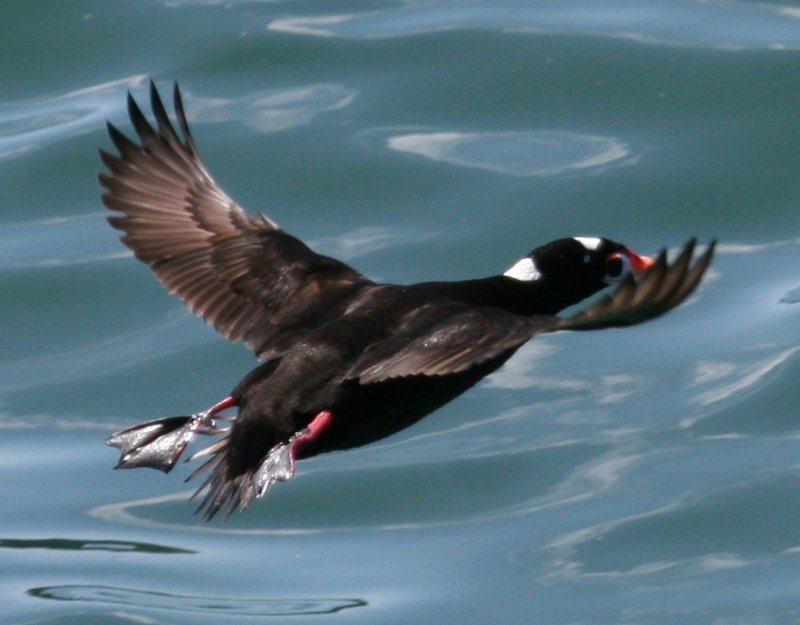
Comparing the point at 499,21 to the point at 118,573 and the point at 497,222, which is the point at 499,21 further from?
the point at 118,573

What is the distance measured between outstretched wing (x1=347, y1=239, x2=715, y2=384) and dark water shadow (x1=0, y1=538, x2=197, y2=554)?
7.51 feet

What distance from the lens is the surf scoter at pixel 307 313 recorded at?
20.0ft

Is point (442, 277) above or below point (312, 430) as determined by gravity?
above

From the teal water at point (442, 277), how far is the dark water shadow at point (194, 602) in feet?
0.05

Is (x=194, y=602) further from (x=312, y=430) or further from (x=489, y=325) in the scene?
(x=489, y=325)

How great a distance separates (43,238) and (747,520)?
12.9ft

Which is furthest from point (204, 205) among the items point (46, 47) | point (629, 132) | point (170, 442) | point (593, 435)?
point (46, 47)

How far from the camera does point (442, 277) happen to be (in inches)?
374

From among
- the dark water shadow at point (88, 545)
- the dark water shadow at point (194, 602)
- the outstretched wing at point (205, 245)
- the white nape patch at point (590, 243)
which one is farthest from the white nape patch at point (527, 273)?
the dark water shadow at point (88, 545)

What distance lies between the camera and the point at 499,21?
11344 mm

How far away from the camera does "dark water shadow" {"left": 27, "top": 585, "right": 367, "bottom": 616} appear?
7773mm

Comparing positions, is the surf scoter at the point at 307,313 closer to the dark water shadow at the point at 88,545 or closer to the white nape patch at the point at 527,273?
the white nape patch at the point at 527,273

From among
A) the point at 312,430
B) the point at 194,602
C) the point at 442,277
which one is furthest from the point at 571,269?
the point at 442,277

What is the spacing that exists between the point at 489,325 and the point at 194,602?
7.54 ft
